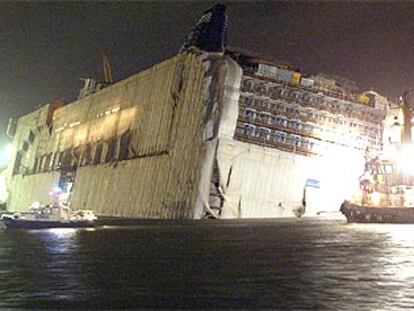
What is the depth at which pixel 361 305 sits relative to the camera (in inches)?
733

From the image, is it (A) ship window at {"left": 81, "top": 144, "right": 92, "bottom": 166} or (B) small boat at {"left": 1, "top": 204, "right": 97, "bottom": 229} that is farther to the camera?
(A) ship window at {"left": 81, "top": 144, "right": 92, "bottom": 166}

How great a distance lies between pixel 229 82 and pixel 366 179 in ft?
80.9

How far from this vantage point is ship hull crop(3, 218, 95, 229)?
203 ft

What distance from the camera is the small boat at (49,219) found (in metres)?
62.1

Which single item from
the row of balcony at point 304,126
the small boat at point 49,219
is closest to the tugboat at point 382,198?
the row of balcony at point 304,126

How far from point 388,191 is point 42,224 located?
46.5m

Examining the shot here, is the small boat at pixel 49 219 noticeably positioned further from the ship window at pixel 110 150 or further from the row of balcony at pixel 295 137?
the ship window at pixel 110 150

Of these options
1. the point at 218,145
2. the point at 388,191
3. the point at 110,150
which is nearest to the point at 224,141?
the point at 218,145

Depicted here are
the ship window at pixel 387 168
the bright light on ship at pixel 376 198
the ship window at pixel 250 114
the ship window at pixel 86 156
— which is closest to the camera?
the bright light on ship at pixel 376 198

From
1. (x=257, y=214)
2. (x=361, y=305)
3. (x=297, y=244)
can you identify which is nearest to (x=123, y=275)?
(x=361, y=305)

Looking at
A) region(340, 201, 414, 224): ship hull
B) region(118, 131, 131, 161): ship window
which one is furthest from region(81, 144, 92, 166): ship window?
region(340, 201, 414, 224): ship hull

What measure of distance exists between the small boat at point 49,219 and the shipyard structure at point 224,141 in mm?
12785

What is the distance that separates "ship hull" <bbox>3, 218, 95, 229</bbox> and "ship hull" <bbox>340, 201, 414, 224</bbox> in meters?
34.7

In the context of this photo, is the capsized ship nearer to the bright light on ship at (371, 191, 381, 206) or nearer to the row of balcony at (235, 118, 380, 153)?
the bright light on ship at (371, 191, 381, 206)
